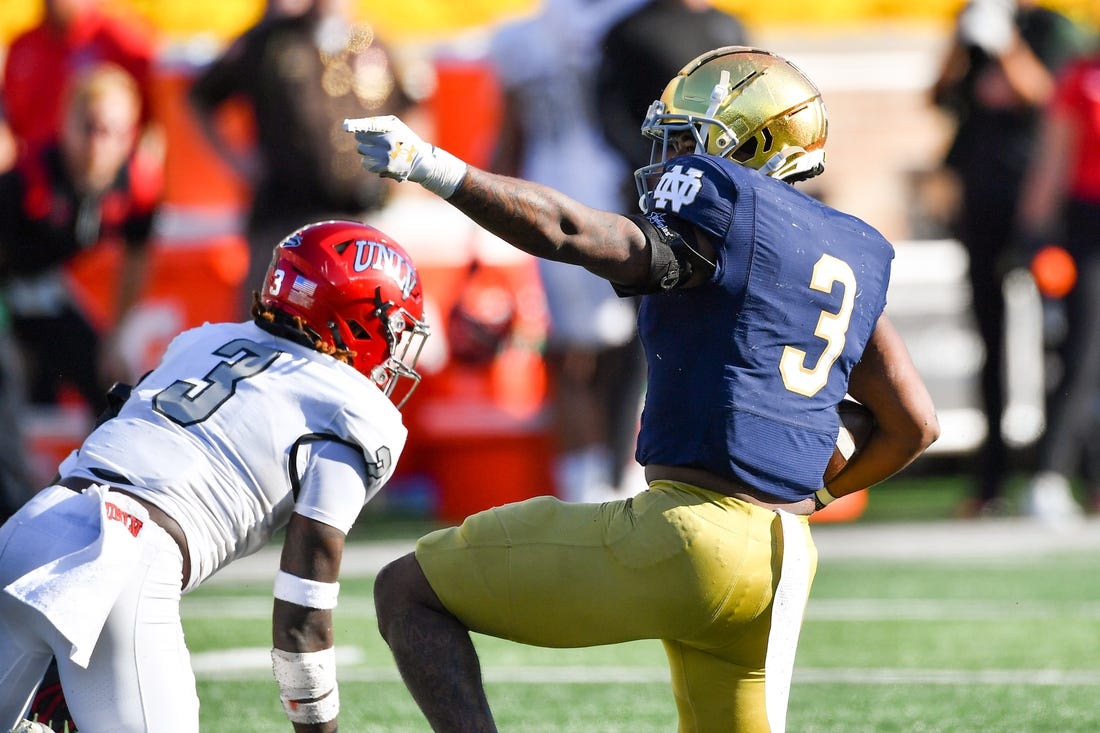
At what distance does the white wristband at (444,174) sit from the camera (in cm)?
253

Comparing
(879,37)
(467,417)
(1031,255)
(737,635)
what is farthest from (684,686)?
(879,37)

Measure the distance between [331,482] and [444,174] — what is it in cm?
68

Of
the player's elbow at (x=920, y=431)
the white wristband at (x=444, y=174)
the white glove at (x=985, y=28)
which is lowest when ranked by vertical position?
the player's elbow at (x=920, y=431)

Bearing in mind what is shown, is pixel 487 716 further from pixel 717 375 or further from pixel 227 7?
pixel 227 7

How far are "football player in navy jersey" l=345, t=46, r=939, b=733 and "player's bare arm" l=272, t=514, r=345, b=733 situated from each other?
0.36ft

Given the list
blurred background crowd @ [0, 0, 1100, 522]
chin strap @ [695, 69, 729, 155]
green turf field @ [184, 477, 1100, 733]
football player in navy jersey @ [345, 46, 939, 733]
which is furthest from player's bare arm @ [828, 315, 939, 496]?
blurred background crowd @ [0, 0, 1100, 522]

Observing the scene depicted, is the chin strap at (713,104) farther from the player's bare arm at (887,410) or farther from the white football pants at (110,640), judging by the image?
the white football pants at (110,640)

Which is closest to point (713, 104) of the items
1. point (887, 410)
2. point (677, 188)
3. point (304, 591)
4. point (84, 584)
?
point (677, 188)

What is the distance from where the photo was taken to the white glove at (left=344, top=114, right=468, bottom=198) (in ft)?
8.14

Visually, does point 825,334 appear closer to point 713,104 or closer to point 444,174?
point 713,104

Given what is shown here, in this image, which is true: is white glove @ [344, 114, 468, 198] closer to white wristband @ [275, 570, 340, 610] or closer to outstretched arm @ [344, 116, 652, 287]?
outstretched arm @ [344, 116, 652, 287]

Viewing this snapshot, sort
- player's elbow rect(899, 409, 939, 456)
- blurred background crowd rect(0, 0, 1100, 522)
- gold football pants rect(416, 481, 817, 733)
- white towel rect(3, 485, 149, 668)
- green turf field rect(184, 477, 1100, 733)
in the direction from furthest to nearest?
blurred background crowd rect(0, 0, 1100, 522) < green turf field rect(184, 477, 1100, 733) < player's elbow rect(899, 409, 939, 456) < gold football pants rect(416, 481, 817, 733) < white towel rect(3, 485, 149, 668)

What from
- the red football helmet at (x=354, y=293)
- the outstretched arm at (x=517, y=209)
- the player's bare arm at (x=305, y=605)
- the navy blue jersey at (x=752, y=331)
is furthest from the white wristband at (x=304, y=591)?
the outstretched arm at (x=517, y=209)

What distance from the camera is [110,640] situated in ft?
9.11
